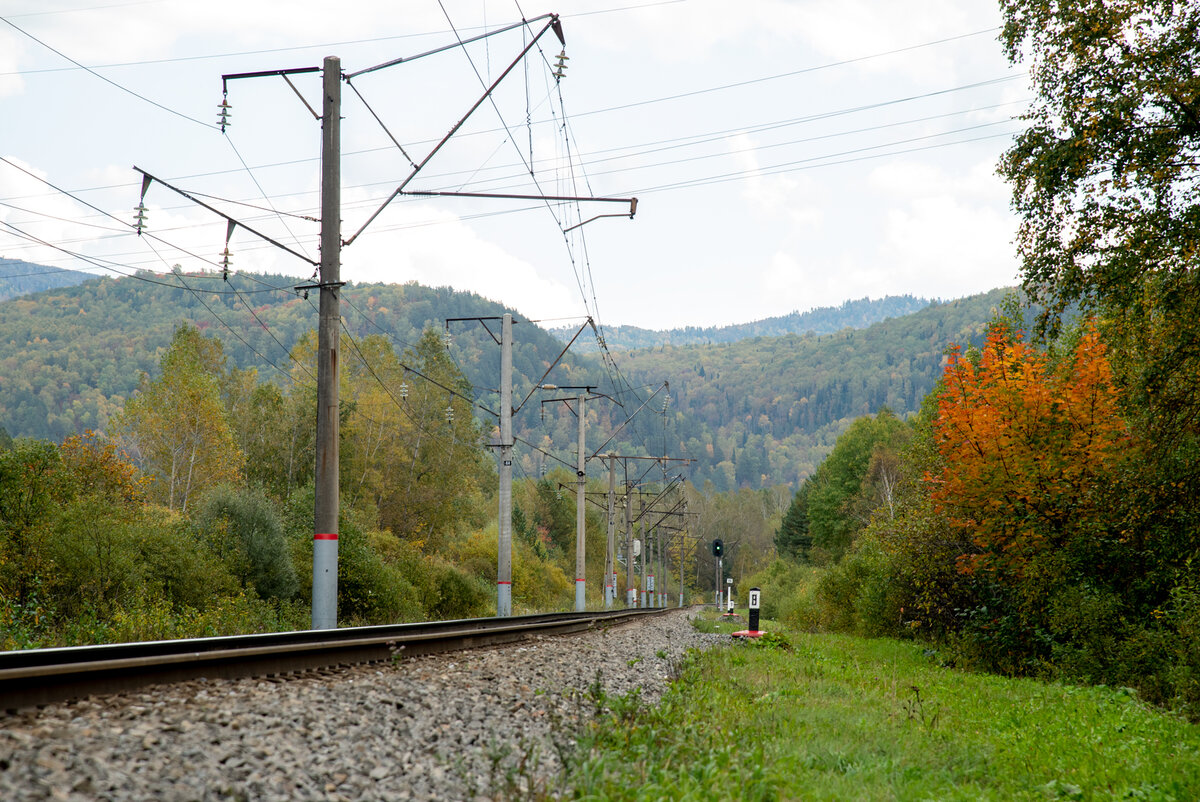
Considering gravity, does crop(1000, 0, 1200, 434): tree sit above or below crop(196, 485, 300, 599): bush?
above

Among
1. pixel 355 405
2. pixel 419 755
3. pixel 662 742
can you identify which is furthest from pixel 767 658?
pixel 355 405

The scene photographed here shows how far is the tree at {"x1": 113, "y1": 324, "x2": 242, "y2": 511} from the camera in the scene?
5469 cm

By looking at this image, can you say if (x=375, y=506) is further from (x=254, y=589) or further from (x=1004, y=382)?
(x=1004, y=382)

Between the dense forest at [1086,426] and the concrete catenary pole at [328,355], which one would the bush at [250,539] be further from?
the dense forest at [1086,426]

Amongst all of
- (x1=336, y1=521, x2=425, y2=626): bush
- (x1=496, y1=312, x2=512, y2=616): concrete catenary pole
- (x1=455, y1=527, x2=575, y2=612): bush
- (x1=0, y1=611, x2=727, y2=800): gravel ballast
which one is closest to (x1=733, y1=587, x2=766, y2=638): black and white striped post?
(x1=496, y1=312, x2=512, y2=616): concrete catenary pole

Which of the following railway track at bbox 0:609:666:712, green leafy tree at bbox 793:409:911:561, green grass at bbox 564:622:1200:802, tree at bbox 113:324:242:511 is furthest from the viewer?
green leafy tree at bbox 793:409:911:561

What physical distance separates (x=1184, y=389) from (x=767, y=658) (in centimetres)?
819

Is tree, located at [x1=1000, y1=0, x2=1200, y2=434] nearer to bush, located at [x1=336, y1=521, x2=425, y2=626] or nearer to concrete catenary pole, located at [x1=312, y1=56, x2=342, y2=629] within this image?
concrete catenary pole, located at [x1=312, y1=56, x2=342, y2=629]

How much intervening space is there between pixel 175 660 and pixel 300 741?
2217 mm

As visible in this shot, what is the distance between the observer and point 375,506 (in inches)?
2239

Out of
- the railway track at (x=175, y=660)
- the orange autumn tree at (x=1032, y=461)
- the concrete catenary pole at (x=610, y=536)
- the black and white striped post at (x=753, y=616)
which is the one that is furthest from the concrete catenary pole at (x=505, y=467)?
the concrete catenary pole at (x=610, y=536)

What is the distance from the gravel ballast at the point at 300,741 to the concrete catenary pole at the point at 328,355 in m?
7.06

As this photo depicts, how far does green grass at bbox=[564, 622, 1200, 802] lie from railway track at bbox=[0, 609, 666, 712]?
3.04 m

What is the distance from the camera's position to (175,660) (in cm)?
761
